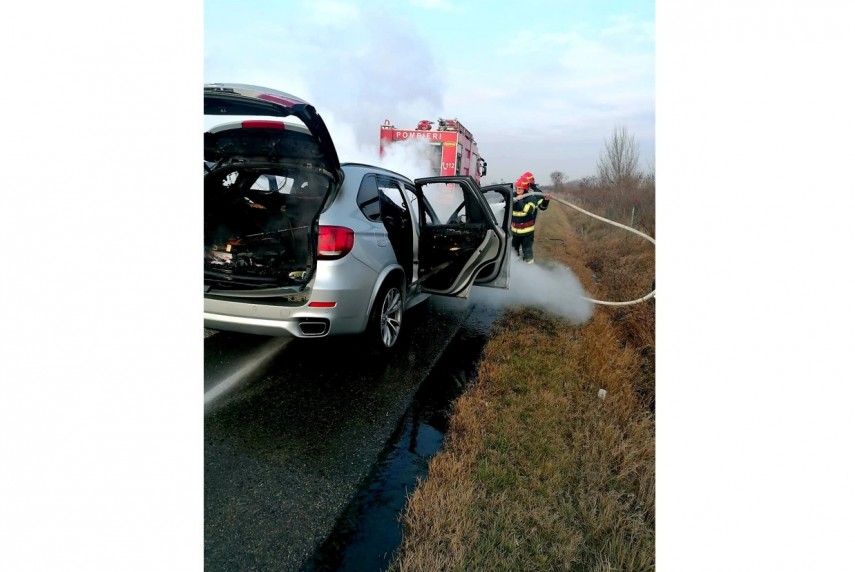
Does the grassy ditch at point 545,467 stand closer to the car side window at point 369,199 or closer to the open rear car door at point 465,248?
the open rear car door at point 465,248

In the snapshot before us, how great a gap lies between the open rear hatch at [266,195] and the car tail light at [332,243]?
0.04 metres

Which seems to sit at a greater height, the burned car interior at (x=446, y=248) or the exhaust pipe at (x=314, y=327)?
the burned car interior at (x=446, y=248)

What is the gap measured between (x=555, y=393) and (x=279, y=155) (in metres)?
2.36

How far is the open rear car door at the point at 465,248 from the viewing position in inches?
148

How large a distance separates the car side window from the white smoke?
2260 millimetres

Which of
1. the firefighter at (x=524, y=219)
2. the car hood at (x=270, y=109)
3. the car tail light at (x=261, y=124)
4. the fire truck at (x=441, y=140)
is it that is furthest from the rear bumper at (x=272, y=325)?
the fire truck at (x=441, y=140)

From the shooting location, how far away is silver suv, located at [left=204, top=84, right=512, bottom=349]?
2.43m

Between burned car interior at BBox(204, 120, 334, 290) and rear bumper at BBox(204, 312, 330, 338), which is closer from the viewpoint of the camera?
A: rear bumper at BBox(204, 312, 330, 338)

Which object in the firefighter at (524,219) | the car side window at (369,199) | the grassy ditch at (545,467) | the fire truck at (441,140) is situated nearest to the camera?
the grassy ditch at (545,467)

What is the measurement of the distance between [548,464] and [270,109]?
2.16m

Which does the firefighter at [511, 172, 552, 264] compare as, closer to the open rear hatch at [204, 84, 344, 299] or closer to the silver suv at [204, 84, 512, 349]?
the silver suv at [204, 84, 512, 349]

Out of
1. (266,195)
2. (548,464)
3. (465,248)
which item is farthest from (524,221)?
(548,464)

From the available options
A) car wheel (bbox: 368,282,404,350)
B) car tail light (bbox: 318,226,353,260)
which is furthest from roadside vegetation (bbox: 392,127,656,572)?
car tail light (bbox: 318,226,353,260)

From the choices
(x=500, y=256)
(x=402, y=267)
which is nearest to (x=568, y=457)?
(x=402, y=267)
